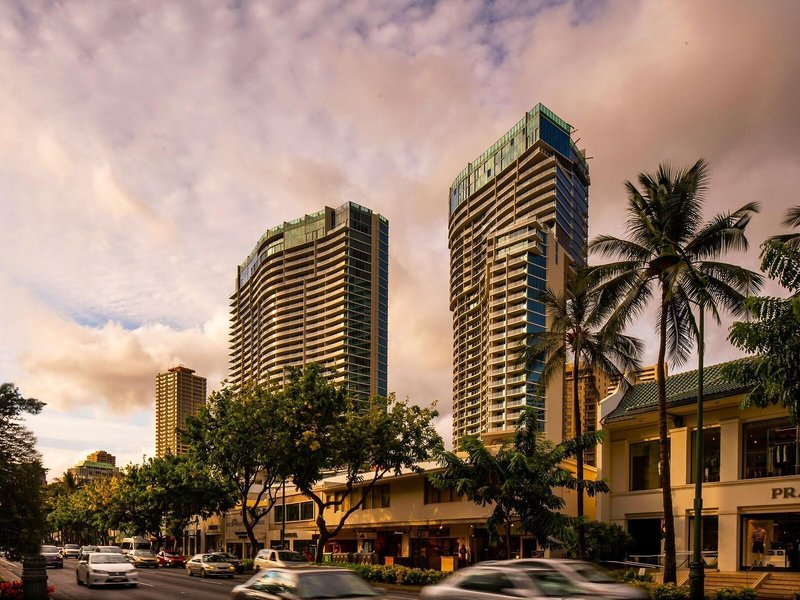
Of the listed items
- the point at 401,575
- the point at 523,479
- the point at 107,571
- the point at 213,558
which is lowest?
the point at 213,558

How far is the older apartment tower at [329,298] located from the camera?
6865 inches

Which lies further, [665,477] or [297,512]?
[297,512]

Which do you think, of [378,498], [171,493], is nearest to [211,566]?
[378,498]

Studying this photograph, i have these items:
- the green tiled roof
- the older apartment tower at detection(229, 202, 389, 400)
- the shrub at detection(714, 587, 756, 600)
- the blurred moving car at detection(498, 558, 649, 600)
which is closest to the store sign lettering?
the green tiled roof

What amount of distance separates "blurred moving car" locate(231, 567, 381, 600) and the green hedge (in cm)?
2001

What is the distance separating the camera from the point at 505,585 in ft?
44.3

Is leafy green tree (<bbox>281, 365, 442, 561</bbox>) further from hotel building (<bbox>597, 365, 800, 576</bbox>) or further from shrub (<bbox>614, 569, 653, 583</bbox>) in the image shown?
shrub (<bbox>614, 569, 653, 583</bbox>)

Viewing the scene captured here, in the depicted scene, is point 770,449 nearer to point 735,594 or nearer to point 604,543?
point 735,594

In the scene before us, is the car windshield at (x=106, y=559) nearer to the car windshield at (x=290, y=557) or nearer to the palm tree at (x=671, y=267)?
the car windshield at (x=290, y=557)

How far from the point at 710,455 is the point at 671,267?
10.4 meters

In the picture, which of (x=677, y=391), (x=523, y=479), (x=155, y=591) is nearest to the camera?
(x=523, y=479)

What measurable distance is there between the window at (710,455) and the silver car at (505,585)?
21.8m

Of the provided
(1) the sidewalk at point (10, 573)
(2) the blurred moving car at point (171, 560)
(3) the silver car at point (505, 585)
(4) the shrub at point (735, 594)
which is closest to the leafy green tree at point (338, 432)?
(1) the sidewalk at point (10, 573)

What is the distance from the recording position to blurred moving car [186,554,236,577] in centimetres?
4172
